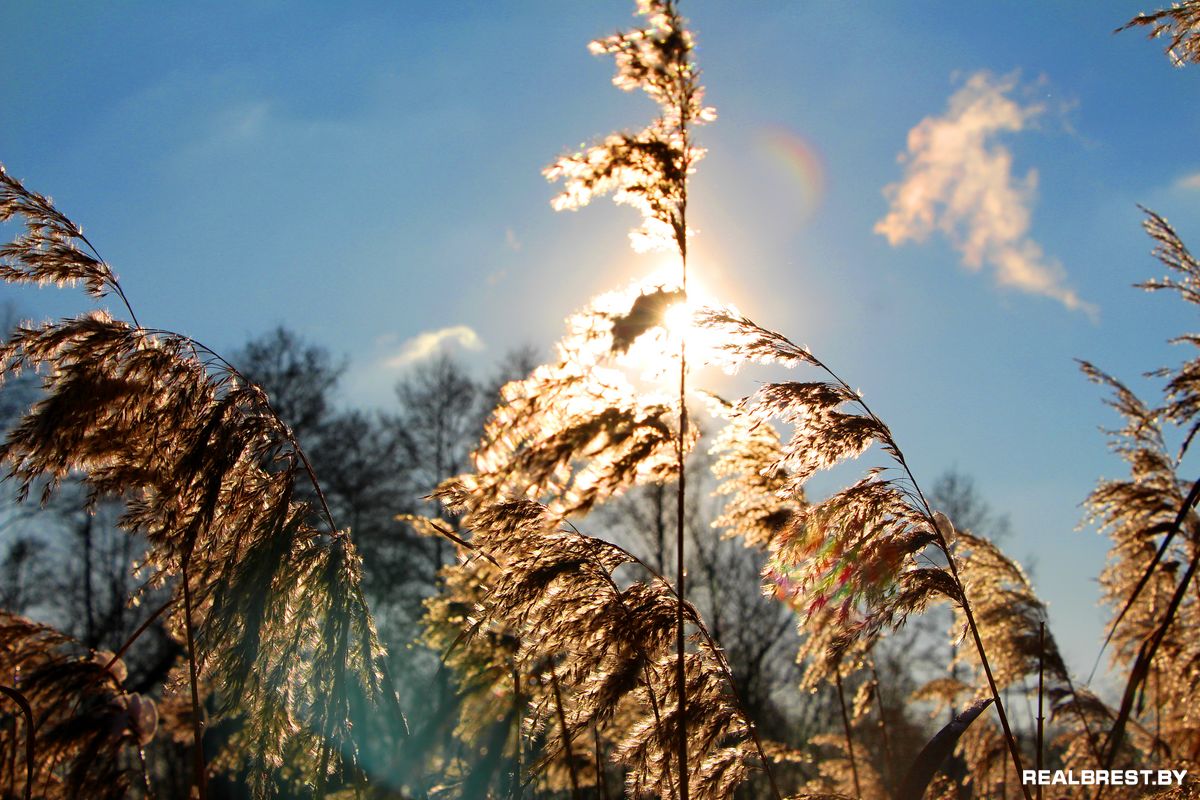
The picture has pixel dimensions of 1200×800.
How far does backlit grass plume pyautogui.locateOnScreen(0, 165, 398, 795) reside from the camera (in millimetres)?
2965

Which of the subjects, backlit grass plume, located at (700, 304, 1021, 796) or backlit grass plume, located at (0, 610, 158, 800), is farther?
backlit grass plume, located at (0, 610, 158, 800)

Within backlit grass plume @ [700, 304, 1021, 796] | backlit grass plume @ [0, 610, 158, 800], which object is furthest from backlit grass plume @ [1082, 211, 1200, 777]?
backlit grass plume @ [0, 610, 158, 800]

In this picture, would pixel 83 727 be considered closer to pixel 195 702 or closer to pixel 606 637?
pixel 195 702

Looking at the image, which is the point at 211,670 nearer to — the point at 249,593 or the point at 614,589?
the point at 249,593

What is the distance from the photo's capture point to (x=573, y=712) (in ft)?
10.3

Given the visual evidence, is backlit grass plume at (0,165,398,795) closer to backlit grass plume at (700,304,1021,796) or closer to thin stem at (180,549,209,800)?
thin stem at (180,549,209,800)

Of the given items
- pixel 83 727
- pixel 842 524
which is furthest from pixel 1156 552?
pixel 83 727

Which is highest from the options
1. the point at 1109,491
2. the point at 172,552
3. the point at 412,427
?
the point at 412,427

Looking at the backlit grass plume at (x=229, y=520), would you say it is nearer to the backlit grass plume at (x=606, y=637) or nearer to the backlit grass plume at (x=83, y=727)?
the backlit grass plume at (x=606, y=637)

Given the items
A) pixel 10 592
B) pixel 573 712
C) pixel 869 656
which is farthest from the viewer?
pixel 10 592

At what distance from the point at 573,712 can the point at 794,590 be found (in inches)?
32.9

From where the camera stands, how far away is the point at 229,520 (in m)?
3.13

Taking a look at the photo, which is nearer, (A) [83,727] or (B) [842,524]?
(B) [842,524]

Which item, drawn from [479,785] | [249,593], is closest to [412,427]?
[479,785]
